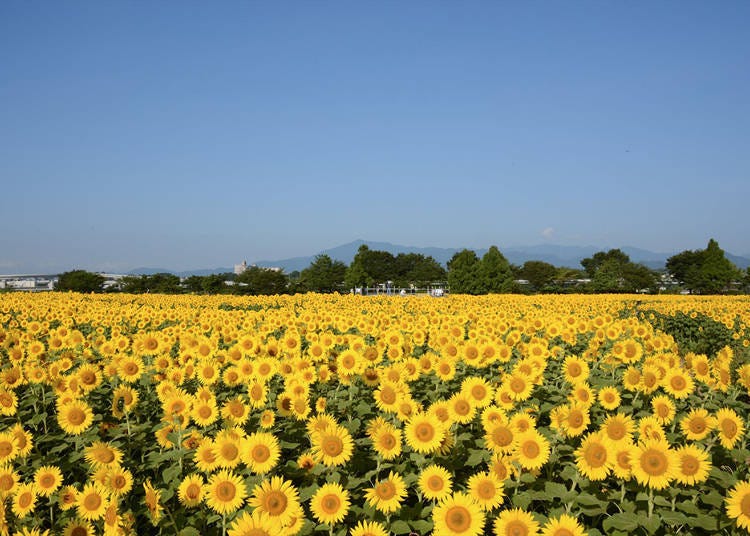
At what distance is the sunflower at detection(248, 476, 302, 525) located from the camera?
104 inches

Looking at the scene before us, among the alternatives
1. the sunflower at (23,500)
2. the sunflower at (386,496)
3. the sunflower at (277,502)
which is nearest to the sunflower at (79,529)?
the sunflower at (23,500)

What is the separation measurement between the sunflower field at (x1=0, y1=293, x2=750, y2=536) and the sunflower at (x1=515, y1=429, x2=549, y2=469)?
1 cm

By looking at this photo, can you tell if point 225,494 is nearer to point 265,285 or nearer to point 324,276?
point 265,285

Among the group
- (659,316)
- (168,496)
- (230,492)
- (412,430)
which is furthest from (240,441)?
(659,316)

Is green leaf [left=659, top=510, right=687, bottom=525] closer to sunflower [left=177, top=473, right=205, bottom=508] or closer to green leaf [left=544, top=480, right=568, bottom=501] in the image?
green leaf [left=544, top=480, right=568, bottom=501]

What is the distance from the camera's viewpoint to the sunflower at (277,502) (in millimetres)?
2648

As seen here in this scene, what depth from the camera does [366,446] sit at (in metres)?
4.66

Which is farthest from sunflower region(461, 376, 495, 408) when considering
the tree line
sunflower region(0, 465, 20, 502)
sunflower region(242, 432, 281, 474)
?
the tree line

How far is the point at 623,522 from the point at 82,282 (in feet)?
195

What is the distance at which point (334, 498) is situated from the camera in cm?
296

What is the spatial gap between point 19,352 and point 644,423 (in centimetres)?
734

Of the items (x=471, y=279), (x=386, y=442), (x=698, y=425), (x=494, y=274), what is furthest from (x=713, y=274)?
(x=386, y=442)

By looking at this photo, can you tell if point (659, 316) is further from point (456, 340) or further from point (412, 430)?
point (412, 430)

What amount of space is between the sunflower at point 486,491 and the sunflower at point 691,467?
1.12m
